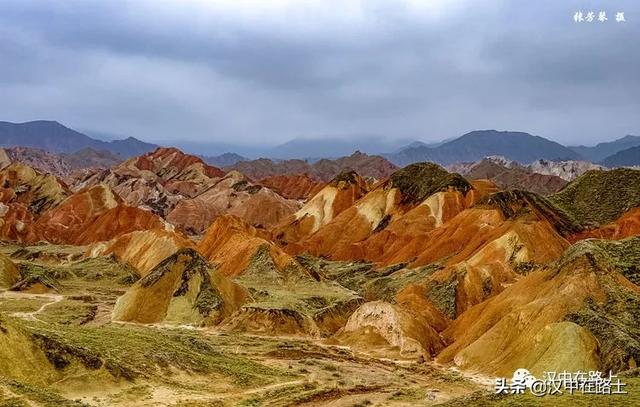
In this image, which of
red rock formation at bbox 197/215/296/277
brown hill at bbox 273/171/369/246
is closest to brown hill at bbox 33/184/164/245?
brown hill at bbox 273/171/369/246

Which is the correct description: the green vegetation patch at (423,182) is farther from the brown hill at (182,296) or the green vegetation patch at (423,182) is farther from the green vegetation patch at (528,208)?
the brown hill at (182,296)

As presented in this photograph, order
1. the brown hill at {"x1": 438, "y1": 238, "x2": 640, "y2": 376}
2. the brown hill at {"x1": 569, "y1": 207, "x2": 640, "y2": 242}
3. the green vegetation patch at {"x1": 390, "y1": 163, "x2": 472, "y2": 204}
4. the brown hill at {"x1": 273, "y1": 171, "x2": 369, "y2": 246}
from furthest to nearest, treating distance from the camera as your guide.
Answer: the brown hill at {"x1": 273, "y1": 171, "x2": 369, "y2": 246}
the green vegetation patch at {"x1": 390, "y1": 163, "x2": 472, "y2": 204}
the brown hill at {"x1": 569, "y1": 207, "x2": 640, "y2": 242}
the brown hill at {"x1": 438, "y1": 238, "x2": 640, "y2": 376}

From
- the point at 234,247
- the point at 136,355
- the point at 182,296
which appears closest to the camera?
the point at 136,355

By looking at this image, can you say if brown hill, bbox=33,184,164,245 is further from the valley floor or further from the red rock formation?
the valley floor

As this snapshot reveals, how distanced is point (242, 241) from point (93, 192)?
80705mm

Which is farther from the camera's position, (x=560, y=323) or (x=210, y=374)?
(x=560, y=323)

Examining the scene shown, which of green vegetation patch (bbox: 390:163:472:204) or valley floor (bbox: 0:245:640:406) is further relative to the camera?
green vegetation patch (bbox: 390:163:472:204)

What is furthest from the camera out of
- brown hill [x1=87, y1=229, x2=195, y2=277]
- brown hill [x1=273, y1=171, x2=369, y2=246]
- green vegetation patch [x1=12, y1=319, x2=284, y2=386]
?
brown hill [x1=273, y1=171, x2=369, y2=246]

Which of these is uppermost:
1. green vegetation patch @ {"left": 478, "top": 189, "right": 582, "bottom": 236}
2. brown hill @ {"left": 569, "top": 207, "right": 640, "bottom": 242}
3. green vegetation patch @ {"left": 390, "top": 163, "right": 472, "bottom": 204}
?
green vegetation patch @ {"left": 390, "top": 163, "right": 472, "bottom": 204}

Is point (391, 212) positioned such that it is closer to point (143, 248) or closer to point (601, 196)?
point (601, 196)

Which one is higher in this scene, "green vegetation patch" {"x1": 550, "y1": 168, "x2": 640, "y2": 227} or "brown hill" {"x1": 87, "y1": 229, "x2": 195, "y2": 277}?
"green vegetation patch" {"x1": 550, "y1": 168, "x2": 640, "y2": 227}

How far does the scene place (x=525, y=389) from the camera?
37.9 metres

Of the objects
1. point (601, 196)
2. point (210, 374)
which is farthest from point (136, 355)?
point (601, 196)

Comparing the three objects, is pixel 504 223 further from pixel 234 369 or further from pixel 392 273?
pixel 234 369
